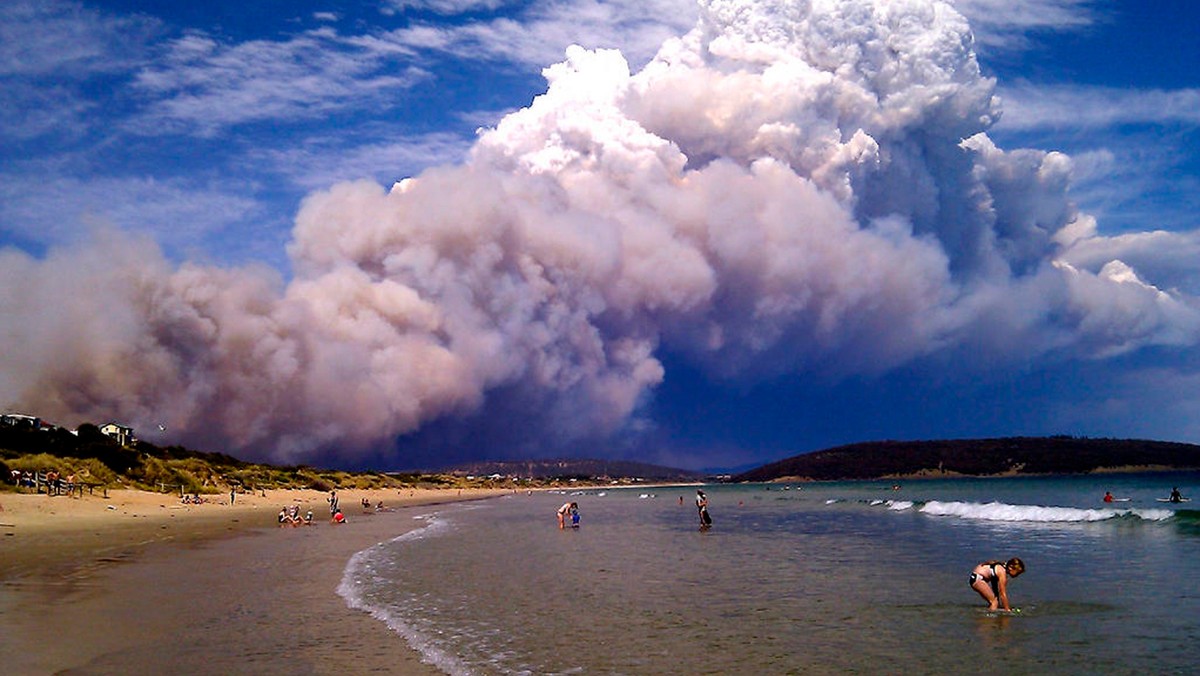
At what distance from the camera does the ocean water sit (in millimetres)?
14570

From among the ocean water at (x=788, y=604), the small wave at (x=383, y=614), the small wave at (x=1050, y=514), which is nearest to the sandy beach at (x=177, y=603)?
the small wave at (x=383, y=614)

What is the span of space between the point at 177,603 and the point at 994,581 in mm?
18995

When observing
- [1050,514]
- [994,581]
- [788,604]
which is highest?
[994,581]

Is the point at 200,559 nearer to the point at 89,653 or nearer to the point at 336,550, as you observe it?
the point at 336,550

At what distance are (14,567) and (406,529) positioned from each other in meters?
27.6

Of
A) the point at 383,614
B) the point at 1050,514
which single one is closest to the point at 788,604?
the point at 383,614

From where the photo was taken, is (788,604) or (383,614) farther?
(788,604)

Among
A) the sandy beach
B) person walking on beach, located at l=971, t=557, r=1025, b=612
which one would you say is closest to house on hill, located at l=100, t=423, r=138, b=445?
the sandy beach

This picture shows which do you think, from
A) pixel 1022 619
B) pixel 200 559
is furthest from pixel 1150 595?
pixel 200 559

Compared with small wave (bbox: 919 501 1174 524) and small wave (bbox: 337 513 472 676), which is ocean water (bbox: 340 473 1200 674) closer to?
small wave (bbox: 337 513 472 676)

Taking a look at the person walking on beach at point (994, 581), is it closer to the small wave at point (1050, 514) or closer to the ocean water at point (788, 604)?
the ocean water at point (788, 604)

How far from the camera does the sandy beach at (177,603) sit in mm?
14547

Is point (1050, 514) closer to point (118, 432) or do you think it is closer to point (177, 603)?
point (177, 603)

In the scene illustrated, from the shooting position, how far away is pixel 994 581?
19625mm
